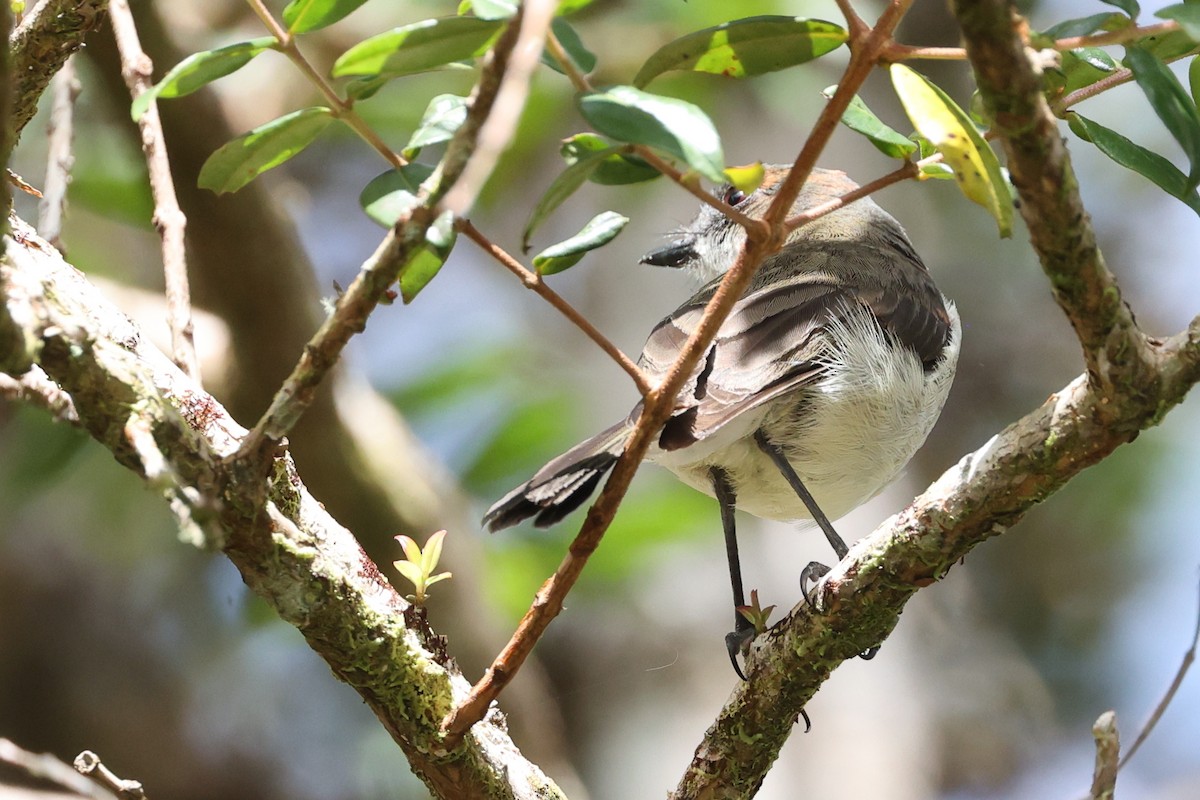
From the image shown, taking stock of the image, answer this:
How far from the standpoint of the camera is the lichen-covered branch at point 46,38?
2076 mm

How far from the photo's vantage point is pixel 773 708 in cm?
214

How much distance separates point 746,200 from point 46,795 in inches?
119

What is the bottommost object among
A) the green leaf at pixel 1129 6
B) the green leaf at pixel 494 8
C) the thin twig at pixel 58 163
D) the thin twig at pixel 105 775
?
the thin twig at pixel 105 775

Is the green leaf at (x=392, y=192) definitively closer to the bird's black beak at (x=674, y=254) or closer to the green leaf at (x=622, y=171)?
the green leaf at (x=622, y=171)

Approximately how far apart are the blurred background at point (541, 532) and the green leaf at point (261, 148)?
2.36 meters

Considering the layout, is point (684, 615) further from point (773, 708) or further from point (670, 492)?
point (773, 708)

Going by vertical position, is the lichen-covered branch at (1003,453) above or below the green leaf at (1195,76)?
below

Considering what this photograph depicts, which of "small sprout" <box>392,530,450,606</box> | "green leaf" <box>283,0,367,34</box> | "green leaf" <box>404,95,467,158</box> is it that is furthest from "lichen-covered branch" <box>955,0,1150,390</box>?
"small sprout" <box>392,530,450,606</box>

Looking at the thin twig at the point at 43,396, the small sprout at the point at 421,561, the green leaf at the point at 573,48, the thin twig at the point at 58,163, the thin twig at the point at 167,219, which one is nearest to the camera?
the green leaf at the point at 573,48

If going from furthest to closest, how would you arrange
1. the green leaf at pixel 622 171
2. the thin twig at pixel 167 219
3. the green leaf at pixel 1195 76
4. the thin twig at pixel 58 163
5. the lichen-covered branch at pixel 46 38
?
the thin twig at pixel 58 163 → the thin twig at pixel 167 219 → the lichen-covered branch at pixel 46 38 → the green leaf at pixel 1195 76 → the green leaf at pixel 622 171

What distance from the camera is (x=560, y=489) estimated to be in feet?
7.70

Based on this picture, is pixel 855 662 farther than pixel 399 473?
Yes

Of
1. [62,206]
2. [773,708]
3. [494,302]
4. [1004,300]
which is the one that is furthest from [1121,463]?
[62,206]

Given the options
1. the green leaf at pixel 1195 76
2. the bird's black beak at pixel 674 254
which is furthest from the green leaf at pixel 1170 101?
the bird's black beak at pixel 674 254
